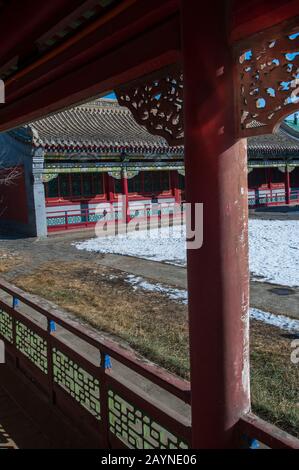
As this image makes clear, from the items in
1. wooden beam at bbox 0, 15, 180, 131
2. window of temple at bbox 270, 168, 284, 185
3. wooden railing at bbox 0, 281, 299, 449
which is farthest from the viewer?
window of temple at bbox 270, 168, 284, 185

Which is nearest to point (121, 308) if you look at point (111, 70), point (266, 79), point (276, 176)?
point (111, 70)

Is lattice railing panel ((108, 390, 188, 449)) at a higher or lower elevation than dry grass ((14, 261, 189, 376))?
higher

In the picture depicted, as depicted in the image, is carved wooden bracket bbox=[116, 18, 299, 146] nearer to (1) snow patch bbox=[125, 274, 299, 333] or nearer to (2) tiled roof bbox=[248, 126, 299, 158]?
(1) snow patch bbox=[125, 274, 299, 333]

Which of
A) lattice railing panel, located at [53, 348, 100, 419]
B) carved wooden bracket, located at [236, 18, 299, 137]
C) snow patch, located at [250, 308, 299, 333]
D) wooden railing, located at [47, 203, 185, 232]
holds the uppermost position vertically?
carved wooden bracket, located at [236, 18, 299, 137]

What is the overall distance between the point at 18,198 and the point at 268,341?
549 inches

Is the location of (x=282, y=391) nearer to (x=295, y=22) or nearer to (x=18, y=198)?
(x=295, y=22)

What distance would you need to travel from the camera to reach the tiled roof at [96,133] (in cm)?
1523

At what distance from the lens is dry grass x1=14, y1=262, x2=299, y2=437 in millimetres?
3901

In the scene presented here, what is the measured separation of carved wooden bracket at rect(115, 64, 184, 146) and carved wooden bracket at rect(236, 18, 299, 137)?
1.70ft

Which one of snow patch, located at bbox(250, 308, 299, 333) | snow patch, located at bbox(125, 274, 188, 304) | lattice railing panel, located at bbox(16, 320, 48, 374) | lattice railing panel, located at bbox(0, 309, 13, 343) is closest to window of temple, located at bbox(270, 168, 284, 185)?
snow patch, located at bbox(125, 274, 188, 304)

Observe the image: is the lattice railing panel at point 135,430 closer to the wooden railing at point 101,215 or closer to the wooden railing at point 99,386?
the wooden railing at point 99,386

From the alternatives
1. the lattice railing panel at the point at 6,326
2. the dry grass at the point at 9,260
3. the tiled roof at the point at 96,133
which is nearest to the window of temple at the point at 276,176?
the tiled roof at the point at 96,133

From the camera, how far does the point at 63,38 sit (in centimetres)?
267

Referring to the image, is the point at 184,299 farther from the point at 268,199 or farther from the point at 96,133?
the point at 268,199
